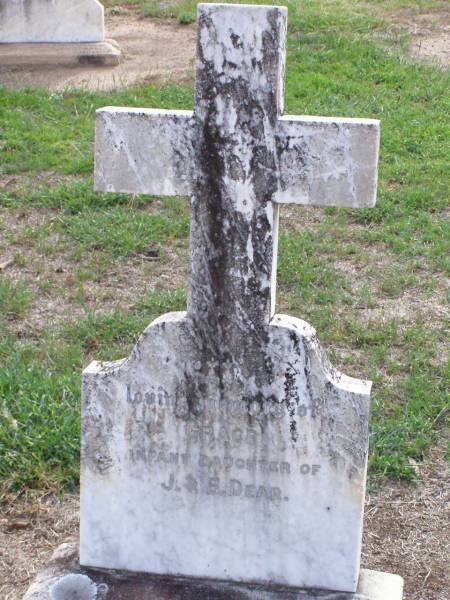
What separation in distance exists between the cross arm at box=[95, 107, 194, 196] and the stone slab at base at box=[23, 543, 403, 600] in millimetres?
1118

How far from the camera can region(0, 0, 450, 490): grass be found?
423cm

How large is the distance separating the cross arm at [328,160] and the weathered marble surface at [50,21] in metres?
7.21

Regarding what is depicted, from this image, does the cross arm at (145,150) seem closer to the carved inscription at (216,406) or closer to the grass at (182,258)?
the carved inscription at (216,406)

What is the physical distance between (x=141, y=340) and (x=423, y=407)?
1733mm

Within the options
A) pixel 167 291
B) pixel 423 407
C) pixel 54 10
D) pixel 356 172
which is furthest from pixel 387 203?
pixel 54 10

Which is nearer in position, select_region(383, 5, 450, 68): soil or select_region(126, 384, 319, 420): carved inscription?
select_region(126, 384, 319, 420): carved inscription

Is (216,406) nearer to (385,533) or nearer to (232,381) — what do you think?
(232,381)

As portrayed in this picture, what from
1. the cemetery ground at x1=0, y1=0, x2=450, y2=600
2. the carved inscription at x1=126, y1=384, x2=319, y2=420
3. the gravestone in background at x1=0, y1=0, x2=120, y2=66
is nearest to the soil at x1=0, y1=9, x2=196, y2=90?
the gravestone in background at x1=0, y1=0, x2=120, y2=66

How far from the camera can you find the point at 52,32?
9781mm

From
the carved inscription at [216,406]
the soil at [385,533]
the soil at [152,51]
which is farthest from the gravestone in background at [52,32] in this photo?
the carved inscription at [216,406]

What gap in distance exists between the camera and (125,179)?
3010mm

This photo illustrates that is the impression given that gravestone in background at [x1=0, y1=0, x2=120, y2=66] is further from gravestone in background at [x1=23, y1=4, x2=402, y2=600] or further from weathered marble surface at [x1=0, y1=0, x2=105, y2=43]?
gravestone in background at [x1=23, y1=4, x2=402, y2=600]

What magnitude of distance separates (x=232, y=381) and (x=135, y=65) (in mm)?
7237

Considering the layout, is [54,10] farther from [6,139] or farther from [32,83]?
[6,139]
